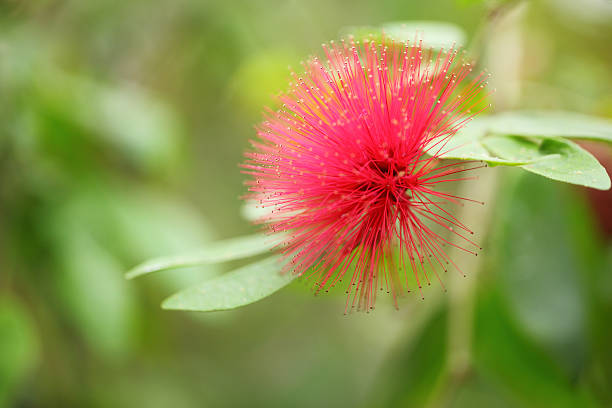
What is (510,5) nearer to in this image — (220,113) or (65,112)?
(65,112)

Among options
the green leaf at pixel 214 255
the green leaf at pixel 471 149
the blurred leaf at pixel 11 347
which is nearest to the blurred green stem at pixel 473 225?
the green leaf at pixel 471 149

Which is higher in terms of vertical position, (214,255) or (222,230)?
(214,255)

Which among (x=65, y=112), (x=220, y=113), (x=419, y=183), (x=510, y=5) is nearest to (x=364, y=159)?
→ (x=419, y=183)

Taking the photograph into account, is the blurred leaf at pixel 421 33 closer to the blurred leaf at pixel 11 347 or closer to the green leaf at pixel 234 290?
the green leaf at pixel 234 290

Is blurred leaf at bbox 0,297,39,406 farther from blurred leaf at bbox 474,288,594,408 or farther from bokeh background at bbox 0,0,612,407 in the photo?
blurred leaf at bbox 474,288,594,408

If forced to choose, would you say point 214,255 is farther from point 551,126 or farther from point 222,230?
point 222,230

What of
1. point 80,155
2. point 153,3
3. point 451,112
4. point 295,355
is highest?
point 153,3

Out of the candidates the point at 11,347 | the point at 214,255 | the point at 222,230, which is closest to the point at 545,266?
the point at 214,255
